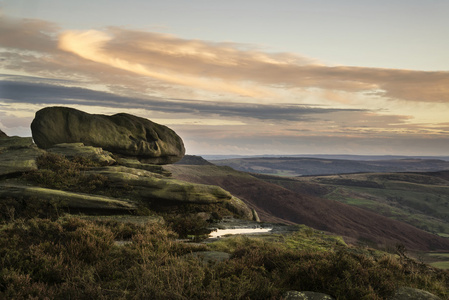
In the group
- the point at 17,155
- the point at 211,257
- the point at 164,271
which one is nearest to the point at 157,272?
the point at 164,271

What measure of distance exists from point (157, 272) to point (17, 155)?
62.6 ft

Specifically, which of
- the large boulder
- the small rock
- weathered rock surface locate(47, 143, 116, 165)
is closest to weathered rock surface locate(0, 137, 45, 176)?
weathered rock surface locate(47, 143, 116, 165)

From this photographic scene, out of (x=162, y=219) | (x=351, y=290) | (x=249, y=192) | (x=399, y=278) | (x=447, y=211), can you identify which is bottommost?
(x=447, y=211)

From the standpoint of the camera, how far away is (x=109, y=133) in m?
30.3

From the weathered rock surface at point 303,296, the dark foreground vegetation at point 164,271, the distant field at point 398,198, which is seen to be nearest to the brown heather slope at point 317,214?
the distant field at point 398,198

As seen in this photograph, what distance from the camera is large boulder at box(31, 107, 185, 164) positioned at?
2758 cm

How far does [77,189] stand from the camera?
19000mm

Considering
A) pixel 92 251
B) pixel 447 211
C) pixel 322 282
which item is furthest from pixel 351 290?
pixel 447 211

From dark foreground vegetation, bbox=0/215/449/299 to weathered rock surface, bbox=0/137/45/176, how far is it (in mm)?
9969

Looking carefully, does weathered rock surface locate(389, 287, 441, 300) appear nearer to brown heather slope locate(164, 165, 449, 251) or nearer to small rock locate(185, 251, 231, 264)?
small rock locate(185, 251, 231, 264)

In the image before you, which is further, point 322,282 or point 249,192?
point 249,192

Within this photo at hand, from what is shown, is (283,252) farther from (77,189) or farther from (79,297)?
(77,189)

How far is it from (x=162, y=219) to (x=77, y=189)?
20.3ft

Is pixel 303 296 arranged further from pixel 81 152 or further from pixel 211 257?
pixel 81 152
